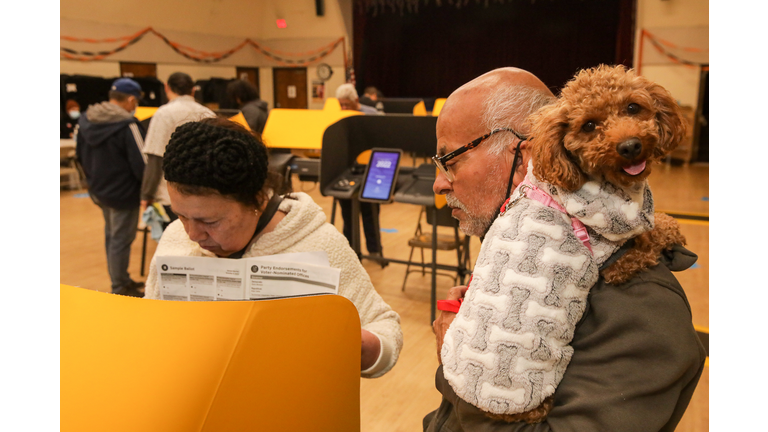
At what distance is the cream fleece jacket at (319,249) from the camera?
1.47 m

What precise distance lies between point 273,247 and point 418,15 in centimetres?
1531

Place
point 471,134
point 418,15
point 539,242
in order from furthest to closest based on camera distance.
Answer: point 418,15 < point 471,134 < point 539,242

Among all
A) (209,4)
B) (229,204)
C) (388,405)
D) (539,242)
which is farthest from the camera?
(209,4)

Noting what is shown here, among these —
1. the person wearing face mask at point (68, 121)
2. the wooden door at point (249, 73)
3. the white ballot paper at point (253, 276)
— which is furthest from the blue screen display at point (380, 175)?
the wooden door at point (249, 73)

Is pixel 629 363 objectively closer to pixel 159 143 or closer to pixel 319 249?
pixel 319 249

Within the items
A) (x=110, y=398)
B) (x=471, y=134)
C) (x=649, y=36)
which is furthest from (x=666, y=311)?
(x=649, y=36)

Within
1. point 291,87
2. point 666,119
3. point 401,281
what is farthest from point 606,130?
point 291,87

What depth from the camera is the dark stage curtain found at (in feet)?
44.1

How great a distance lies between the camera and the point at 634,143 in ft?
2.50

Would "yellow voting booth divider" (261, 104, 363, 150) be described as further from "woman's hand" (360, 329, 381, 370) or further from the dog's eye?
the dog's eye

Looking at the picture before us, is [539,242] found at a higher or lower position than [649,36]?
lower

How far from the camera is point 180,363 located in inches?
30.2

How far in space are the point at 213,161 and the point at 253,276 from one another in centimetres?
32

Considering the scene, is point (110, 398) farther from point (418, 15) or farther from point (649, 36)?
point (418, 15)
